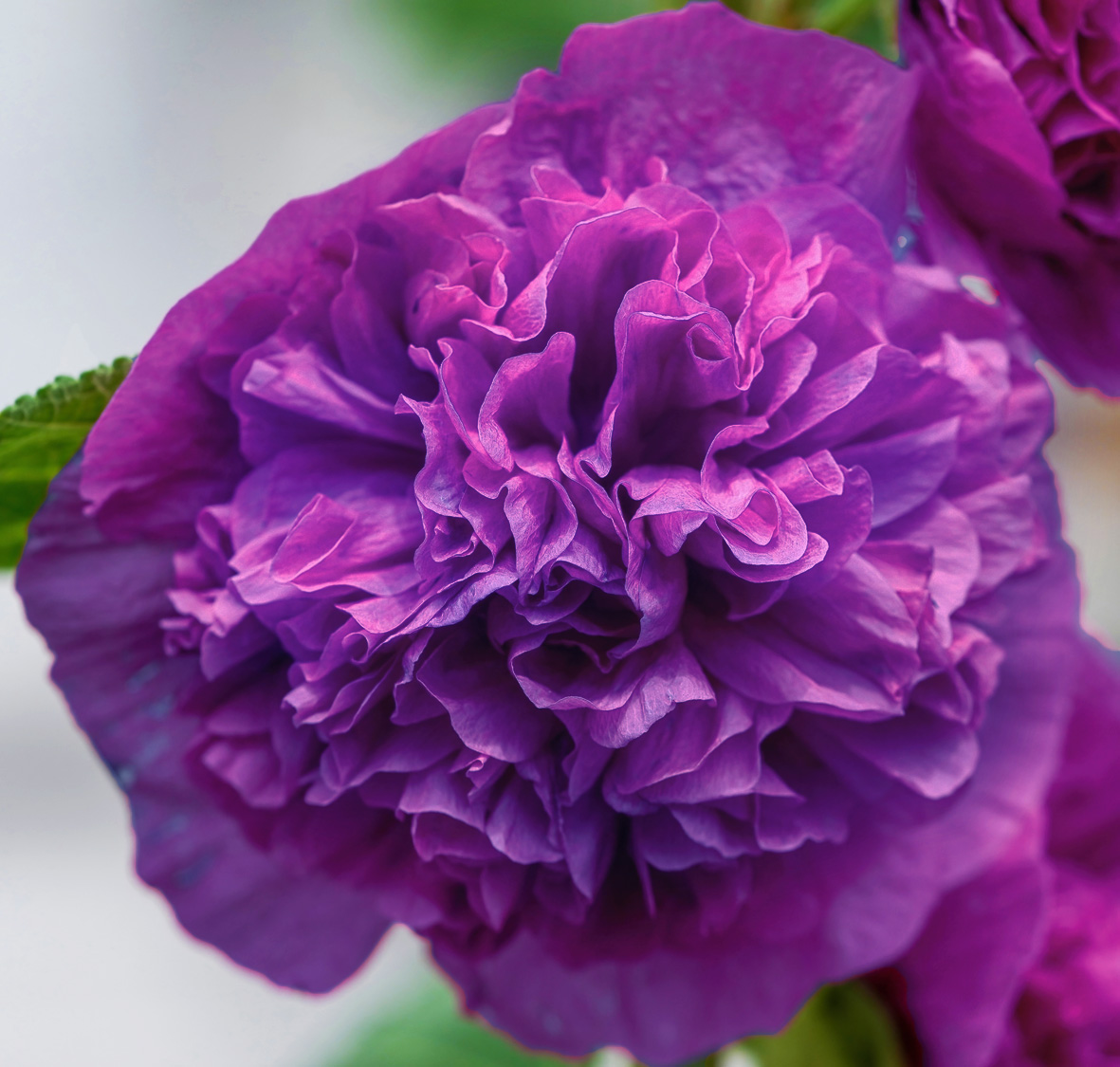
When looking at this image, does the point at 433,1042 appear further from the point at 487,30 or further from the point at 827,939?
the point at 487,30

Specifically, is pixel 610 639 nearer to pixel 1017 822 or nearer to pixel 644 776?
pixel 644 776

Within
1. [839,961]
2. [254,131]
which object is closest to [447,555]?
[839,961]

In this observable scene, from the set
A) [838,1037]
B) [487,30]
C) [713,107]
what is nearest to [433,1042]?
[838,1037]

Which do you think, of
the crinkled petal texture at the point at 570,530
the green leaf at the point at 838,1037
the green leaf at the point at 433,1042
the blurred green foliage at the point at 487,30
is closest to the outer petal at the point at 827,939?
the crinkled petal texture at the point at 570,530

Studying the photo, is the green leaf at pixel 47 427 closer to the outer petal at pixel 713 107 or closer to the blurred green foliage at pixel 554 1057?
the outer petal at pixel 713 107

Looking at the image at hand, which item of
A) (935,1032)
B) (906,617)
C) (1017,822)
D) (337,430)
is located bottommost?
(935,1032)

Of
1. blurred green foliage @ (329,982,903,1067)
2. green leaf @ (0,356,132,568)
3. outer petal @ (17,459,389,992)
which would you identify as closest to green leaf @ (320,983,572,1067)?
blurred green foliage @ (329,982,903,1067)
